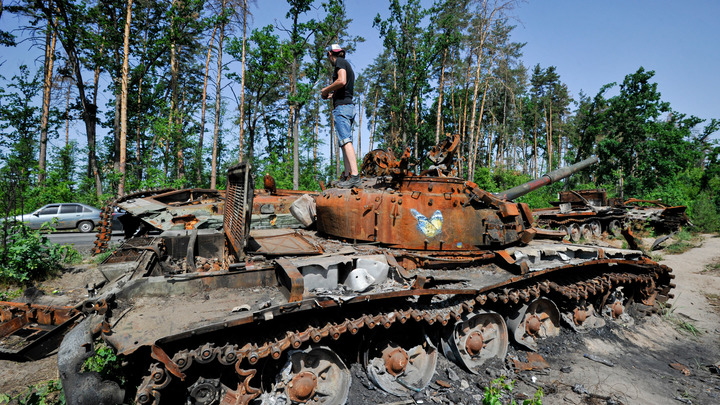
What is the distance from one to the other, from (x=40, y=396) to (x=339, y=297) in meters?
3.35

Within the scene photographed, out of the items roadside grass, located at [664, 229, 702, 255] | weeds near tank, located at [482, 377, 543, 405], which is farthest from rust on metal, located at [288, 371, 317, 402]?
roadside grass, located at [664, 229, 702, 255]

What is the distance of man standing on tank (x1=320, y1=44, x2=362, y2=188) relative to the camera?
6324 millimetres

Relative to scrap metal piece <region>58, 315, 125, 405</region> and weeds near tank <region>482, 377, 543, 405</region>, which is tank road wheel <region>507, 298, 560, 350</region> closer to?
weeds near tank <region>482, 377, 543, 405</region>

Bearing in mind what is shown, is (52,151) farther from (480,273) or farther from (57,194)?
(480,273)

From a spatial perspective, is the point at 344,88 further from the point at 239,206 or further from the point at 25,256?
the point at 25,256

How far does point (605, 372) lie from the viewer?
4895mm

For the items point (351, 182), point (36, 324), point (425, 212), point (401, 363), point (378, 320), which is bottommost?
point (401, 363)

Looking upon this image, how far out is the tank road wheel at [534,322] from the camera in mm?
5324

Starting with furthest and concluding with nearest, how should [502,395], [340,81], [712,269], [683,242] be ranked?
[683,242] → [712,269] → [340,81] → [502,395]

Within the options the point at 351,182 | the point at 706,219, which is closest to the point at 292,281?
the point at 351,182

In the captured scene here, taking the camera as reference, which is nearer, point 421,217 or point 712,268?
point 421,217

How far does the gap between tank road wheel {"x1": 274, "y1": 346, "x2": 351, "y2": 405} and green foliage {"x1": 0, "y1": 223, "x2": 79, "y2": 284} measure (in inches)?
297

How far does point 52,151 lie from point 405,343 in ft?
99.0

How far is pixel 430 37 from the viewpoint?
73.4 ft
